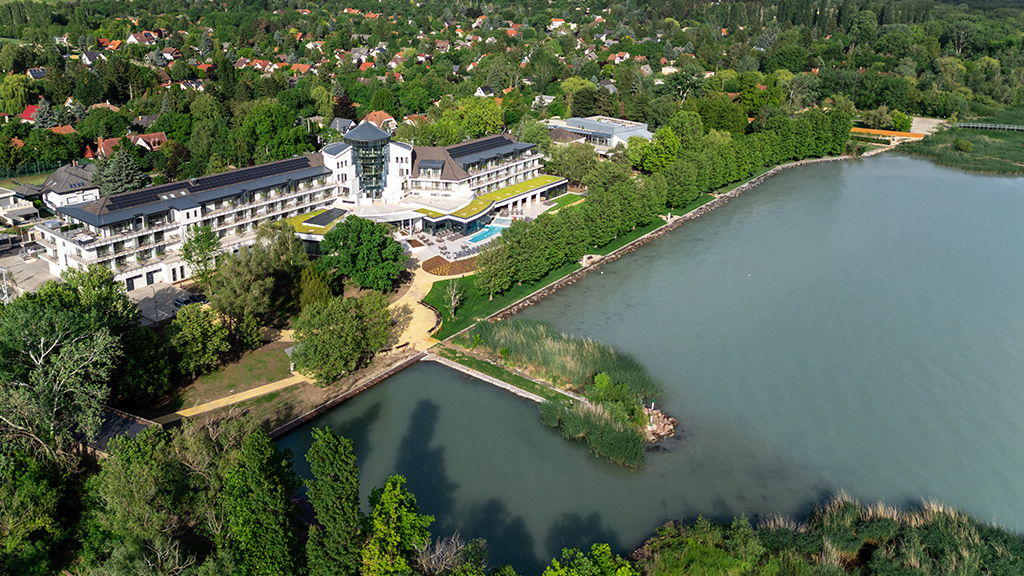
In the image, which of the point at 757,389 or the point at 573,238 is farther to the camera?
the point at 573,238

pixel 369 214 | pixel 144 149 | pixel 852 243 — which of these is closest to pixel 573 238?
pixel 369 214

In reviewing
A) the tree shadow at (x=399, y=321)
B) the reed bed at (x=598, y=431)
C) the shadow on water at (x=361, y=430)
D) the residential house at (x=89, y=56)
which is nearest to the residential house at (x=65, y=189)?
the tree shadow at (x=399, y=321)

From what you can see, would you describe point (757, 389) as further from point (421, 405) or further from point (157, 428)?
point (157, 428)

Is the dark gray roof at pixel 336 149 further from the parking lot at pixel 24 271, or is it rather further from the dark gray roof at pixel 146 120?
the dark gray roof at pixel 146 120

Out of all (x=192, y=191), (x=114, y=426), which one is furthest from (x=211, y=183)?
(x=114, y=426)

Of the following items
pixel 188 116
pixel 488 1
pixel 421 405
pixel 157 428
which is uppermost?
pixel 488 1
